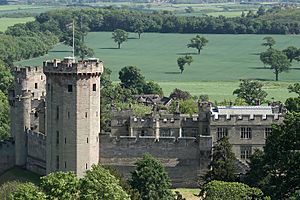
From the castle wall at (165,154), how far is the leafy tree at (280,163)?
27.0ft

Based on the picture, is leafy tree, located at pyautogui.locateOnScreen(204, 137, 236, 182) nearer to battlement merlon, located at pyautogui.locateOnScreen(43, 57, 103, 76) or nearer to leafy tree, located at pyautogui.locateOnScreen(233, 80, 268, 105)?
battlement merlon, located at pyautogui.locateOnScreen(43, 57, 103, 76)

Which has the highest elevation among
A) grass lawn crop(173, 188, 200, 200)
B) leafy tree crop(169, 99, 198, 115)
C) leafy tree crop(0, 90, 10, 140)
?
leafy tree crop(169, 99, 198, 115)

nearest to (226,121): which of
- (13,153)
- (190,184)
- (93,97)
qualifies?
(190,184)

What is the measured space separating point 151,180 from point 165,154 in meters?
7.46

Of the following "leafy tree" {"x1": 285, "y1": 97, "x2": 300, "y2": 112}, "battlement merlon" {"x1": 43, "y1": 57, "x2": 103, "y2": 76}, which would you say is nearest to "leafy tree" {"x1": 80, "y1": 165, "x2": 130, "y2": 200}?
"battlement merlon" {"x1": 43, "y1": 57, "x2": 103, "y2": 76}

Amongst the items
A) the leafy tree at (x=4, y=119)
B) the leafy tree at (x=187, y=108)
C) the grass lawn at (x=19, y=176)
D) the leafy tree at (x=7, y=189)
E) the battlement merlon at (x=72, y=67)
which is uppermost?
the battlement merlon at (x=72, y=67)

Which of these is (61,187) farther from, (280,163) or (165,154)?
(165,154)

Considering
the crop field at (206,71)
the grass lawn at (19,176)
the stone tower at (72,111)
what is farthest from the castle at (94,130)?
the crop field at (206,71)

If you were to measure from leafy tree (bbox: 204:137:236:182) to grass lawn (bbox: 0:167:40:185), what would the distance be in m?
14.0

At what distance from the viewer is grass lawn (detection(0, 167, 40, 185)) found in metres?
74.5

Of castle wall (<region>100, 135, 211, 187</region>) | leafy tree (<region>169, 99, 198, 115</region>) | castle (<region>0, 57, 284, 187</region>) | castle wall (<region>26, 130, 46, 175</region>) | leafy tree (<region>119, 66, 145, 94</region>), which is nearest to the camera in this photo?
castle (<region>0, 57, 284, 187</region>)

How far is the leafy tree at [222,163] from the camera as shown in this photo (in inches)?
2685

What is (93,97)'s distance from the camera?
230 feet

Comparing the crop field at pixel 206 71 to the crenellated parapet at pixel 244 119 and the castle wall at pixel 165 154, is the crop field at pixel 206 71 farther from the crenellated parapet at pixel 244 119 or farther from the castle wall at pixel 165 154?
the castle wall at pixel 165 154
